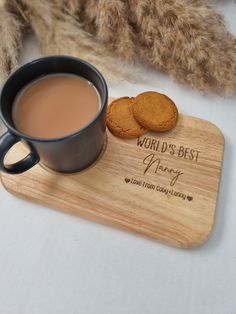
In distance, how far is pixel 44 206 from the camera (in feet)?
1.93

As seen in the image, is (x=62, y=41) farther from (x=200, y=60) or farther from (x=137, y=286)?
(x=137, y=286)

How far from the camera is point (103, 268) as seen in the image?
0.54 meters

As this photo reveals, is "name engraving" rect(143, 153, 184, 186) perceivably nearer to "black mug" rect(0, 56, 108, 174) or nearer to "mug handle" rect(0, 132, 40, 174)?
"black mug" rect(0, 56, 108, 174)

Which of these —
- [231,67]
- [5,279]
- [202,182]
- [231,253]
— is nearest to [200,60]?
[231,67]

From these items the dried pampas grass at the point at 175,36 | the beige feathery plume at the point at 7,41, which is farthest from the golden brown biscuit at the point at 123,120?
the beige feathery plume at the point at 7,41

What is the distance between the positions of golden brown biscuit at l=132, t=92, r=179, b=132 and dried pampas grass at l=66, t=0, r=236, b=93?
0.10 m

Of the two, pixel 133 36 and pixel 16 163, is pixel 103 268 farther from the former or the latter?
pixel 133 36

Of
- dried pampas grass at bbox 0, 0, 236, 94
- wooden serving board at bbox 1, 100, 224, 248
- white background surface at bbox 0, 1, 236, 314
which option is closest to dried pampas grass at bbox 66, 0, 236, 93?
dried pampas grass at bbox 0, 0, 236, 94

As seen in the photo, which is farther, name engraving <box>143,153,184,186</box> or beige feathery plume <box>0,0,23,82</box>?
beige feathery plume <box>0,0,23,82</box>

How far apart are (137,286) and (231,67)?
44 centimetres

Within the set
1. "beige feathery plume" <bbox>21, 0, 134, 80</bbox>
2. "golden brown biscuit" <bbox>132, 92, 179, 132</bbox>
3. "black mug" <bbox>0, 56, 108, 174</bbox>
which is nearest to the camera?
"black mug" <bbox>0, 56, 108, 174</bbox>

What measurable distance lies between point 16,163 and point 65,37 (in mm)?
321

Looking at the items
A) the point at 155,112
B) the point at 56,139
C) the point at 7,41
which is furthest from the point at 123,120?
the point at 7,41

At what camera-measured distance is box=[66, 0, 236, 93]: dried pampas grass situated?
0.64 metres
